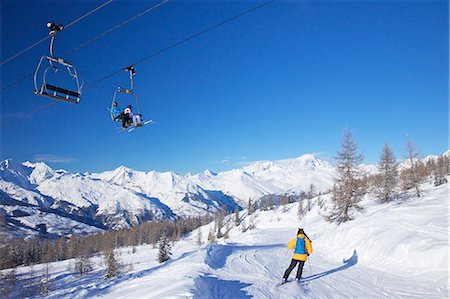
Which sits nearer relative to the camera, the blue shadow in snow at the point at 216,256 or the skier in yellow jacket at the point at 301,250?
the skier in yellow jacket at the point at 301,250

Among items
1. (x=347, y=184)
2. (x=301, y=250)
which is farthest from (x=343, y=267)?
(x=347, y=184)

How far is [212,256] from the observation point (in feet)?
58.2

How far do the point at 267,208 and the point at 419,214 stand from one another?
156 m

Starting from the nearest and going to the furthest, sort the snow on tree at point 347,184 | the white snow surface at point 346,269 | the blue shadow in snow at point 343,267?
the white snow surface at point 346,269 < the blue shadow in snow at point 343,267 < the snow on tree at point 347,184

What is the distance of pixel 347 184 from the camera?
33469 mm

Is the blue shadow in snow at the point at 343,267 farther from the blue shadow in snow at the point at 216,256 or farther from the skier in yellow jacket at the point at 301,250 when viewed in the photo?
the blue shadow in snow at the point at 216,256

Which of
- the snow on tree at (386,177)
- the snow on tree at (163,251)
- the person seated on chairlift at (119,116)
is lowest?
the snow on tree at (163,251)

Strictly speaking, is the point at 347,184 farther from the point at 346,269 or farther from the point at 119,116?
the point at 119,116

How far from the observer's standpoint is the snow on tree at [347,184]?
3306 centimetres

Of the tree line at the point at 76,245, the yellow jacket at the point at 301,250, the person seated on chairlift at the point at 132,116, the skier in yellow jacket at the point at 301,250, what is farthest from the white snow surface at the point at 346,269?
the tree line at the point at 76,245

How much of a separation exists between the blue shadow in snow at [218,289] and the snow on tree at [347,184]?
974 inches

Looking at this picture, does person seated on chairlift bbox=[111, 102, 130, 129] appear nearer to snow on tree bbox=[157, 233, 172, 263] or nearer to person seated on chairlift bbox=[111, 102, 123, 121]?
person seated on chairlift bbox=[111, 102, 123, 121]

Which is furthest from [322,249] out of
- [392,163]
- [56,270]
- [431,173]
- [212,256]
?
[56,270]

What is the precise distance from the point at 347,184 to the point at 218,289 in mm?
26644
